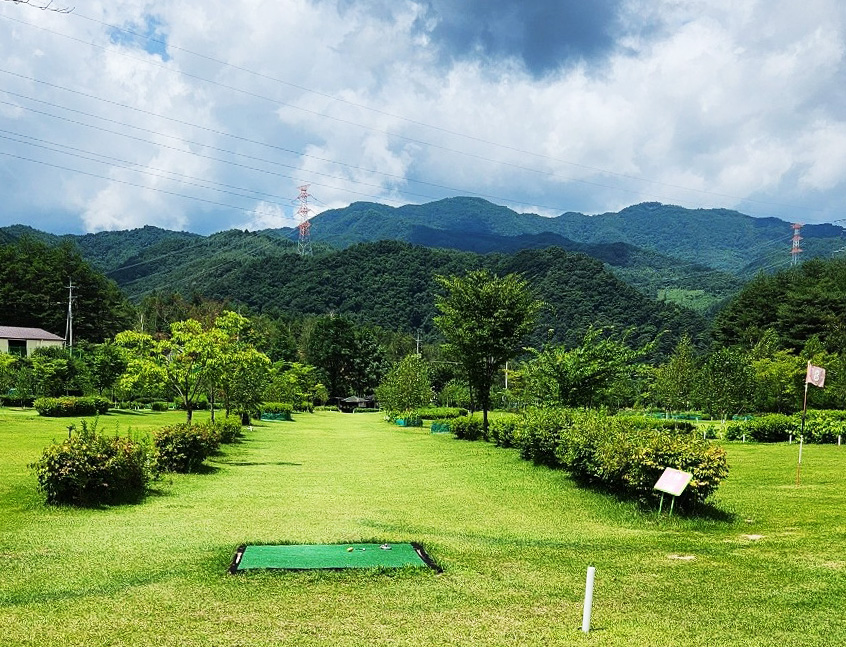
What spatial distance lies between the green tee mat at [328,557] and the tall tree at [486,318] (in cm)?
1808

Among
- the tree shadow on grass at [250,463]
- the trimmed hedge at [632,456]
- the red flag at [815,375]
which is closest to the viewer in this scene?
the trimmed hedge at [632,456]

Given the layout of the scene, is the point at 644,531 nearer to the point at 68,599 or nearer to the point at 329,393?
the point at 68,599

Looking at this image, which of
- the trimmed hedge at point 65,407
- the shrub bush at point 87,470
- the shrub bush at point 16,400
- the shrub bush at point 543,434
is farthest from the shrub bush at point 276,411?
the shrub bush at point 87,470

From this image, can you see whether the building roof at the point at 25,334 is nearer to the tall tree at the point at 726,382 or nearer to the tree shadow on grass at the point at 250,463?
the tree shadow on grass at the point at 250,463

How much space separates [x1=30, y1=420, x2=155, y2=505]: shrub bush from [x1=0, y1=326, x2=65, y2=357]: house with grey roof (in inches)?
2912

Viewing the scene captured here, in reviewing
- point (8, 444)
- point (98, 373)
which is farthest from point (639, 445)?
point (98, 373)

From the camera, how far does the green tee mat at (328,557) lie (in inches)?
293

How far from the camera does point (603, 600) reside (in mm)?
6496

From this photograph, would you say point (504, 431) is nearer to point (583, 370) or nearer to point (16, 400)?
point (583, 370)

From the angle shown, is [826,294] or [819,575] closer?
[819,575]

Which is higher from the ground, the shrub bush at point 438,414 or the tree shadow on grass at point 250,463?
the tree shadow on grass at point 250,463

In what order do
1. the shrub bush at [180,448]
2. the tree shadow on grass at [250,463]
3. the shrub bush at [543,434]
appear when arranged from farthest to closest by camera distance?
1. the tree shadow on grass at [250,463]
2. the shrub bush at [543,434]
3. the shrub bush at [180,448]

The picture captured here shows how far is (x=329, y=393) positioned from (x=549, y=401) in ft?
215

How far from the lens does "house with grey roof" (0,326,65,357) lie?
254ft
